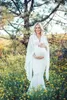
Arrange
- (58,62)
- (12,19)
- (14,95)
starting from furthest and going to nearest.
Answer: (12,19), (58,62), (14,95)

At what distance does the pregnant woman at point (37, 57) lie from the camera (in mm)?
8031

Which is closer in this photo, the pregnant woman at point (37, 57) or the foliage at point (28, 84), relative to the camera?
the foliage at point (28, 84)

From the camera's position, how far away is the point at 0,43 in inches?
504

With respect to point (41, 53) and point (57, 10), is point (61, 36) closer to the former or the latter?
point (57, 10)

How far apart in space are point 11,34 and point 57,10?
73.0 inches

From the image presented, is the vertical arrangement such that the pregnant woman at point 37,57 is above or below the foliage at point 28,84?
above

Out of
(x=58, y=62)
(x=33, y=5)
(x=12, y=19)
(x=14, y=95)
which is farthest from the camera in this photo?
(x=33, y=5)

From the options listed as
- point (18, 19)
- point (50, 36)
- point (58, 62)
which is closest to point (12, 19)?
point (18, 19)

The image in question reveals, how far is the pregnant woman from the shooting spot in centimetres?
803

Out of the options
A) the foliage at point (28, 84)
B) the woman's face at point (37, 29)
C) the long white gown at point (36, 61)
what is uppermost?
the woman's face at point (37, 29)

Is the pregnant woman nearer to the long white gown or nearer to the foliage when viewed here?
the long white gown

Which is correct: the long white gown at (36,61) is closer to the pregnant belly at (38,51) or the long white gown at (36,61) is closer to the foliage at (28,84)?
the pregnant belly at (38,51)

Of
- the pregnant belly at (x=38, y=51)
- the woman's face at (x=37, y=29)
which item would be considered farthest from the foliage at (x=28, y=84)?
the woman's face at (x=37, y=29)

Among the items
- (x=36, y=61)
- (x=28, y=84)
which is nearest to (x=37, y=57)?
(x=36, y=61)
